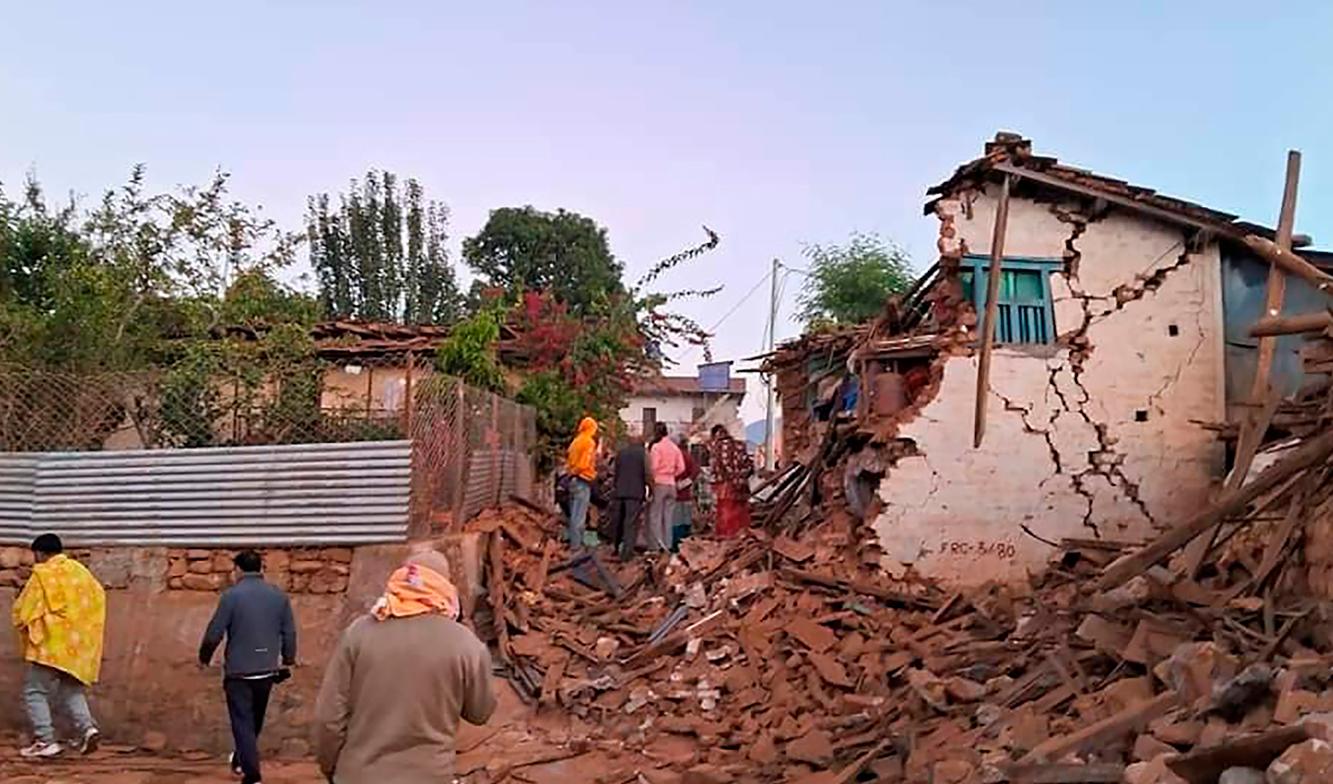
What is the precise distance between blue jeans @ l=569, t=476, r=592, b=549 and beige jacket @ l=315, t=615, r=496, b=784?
31.8 feet

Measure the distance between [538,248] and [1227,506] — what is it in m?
30.4

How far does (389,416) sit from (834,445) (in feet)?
18.4

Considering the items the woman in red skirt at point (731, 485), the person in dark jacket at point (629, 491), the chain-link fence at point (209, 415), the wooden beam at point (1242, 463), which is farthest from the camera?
the woman in red skirt at point (731, 485)

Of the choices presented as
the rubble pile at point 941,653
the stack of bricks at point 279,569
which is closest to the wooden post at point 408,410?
the stack of bricks at point 279,569

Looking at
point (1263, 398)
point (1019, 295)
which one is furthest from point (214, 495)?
point (1263, 398)

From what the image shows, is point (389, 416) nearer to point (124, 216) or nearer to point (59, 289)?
point (59, 289)

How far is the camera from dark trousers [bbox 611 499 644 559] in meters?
13.7

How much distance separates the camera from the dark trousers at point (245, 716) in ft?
24.8

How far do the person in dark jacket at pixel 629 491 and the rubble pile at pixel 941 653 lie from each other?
0.40m

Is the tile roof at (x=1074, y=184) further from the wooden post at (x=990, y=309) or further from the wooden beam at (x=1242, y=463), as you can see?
the wooden beam at (x=1242, y=463)

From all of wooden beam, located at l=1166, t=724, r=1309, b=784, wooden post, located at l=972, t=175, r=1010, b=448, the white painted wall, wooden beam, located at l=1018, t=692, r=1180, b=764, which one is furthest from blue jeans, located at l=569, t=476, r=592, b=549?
the white painted wall

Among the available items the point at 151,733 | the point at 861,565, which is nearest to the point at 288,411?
the point at 151,733

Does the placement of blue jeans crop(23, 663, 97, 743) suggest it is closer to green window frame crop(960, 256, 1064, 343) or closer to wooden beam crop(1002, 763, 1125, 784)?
wooden beam crop(1002, 763, 1125, 784)

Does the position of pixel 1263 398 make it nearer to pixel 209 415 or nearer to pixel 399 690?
pixel 399 690
